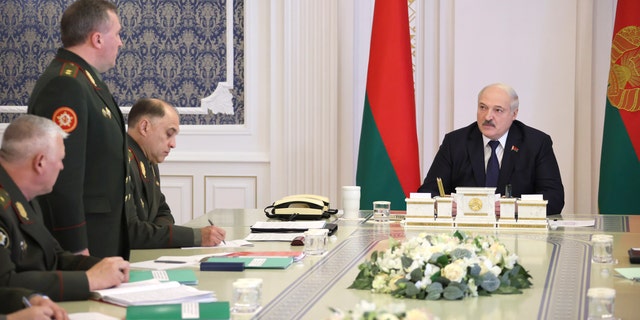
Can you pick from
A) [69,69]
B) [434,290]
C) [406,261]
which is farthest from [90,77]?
[434,290]

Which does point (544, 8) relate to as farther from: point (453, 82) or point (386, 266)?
point (386, 266)

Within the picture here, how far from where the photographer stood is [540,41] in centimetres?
661

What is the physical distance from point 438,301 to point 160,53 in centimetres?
521

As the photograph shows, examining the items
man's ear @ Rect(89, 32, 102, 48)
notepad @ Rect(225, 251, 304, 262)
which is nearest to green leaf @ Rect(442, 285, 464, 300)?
notepad @ Rect(225, 251, 304, 262)

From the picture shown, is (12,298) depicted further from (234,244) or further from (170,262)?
(234,244)

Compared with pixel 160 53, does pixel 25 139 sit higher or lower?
lower

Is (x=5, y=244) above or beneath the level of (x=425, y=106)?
beneath

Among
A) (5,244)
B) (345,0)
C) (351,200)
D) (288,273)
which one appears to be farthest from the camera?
(345,0)

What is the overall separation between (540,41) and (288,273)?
407 centimetres

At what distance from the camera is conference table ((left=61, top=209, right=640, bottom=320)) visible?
8.29 feet

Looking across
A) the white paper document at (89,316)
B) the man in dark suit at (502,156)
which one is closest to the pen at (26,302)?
the white paper document at (89,316)

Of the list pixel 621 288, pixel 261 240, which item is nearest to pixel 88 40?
pixel 261 240

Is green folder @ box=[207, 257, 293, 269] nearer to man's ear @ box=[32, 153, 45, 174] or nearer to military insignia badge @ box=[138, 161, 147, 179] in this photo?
man's ear @ box=[32, 153, 45, 174]

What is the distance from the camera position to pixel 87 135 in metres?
3.68
